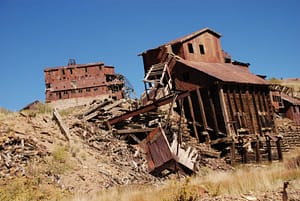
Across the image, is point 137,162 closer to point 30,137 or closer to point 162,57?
point 30,137

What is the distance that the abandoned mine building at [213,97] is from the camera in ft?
Answer: 75.7

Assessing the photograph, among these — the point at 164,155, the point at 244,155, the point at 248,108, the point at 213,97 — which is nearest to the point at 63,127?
the point at 164,155

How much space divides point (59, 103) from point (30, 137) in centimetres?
3400

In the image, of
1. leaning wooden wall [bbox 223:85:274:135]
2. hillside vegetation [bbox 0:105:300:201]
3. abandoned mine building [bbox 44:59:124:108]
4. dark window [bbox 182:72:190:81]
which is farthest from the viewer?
abandoned mine building [bbox 44:59:124:108]

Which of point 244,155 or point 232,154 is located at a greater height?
point 232,154

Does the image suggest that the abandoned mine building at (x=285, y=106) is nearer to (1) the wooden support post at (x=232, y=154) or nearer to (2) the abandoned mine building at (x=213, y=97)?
(2) the abandoned mine building at (x=213, y=97)

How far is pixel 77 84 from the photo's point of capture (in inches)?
1973

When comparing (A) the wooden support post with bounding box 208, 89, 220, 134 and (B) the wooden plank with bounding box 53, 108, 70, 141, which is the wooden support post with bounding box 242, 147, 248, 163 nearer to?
(A) the wooden support post with bounding box 208, 89, 220, 134

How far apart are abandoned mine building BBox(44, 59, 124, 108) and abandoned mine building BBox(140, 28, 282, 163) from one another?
71.7 feet

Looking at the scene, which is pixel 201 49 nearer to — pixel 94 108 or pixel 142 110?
pixel 142 110

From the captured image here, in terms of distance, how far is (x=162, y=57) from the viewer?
1109 inches

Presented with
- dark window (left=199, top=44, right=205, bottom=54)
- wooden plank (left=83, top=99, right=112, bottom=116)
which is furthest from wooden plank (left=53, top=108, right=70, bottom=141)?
dark window (left=199, top=44, right=205, bottom=54)

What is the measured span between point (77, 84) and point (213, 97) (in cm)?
3035

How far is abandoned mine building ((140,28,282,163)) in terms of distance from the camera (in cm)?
2306
